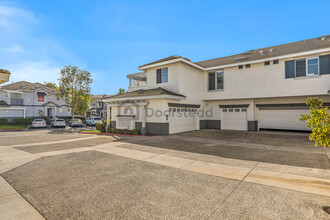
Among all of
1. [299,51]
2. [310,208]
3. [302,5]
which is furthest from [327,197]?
[299,51]

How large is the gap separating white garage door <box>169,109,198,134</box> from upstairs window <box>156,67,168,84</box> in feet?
11.8

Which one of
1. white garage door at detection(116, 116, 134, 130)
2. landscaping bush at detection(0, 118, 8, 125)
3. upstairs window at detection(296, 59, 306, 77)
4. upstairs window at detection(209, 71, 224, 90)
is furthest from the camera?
landscaping bush at detection(0, 118, 8, 125)

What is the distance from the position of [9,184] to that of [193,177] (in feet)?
17.9

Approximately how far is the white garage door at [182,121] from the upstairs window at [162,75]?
142 inches

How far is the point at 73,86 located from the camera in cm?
3081

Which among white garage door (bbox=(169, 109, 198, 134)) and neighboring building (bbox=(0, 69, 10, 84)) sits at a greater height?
neighboring building (bbox=(0, 69, 10, 84))

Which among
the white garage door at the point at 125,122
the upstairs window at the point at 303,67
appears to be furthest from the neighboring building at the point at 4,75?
the upstairs window at the point at 303,67

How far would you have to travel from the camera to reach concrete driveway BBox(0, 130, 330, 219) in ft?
11.2

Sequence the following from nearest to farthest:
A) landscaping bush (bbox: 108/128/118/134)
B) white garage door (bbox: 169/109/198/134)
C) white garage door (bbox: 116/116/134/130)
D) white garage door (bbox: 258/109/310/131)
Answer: white garage door (bbox: 169/109/198/134) → white garage door (bbox: 258/109/310/131) → white garage door (bbox: 116/116/134/130) → landscaping bush (bbox: 108/128/118/134)

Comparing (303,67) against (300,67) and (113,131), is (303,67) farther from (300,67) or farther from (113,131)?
(113,131)

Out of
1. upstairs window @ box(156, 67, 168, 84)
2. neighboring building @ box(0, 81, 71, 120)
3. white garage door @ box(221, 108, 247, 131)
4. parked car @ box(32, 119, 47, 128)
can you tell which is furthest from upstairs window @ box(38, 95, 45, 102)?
white garage door @ box(221, 108, 247, 131)

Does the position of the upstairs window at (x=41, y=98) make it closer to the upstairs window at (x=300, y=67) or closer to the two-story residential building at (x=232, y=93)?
the two-story residential building at (x=232, y=93)

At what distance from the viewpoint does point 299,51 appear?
13.9m

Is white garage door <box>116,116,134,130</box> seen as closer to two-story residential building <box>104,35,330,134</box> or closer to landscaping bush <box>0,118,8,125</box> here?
two-story residential building <box>104,35,330,134</box>
